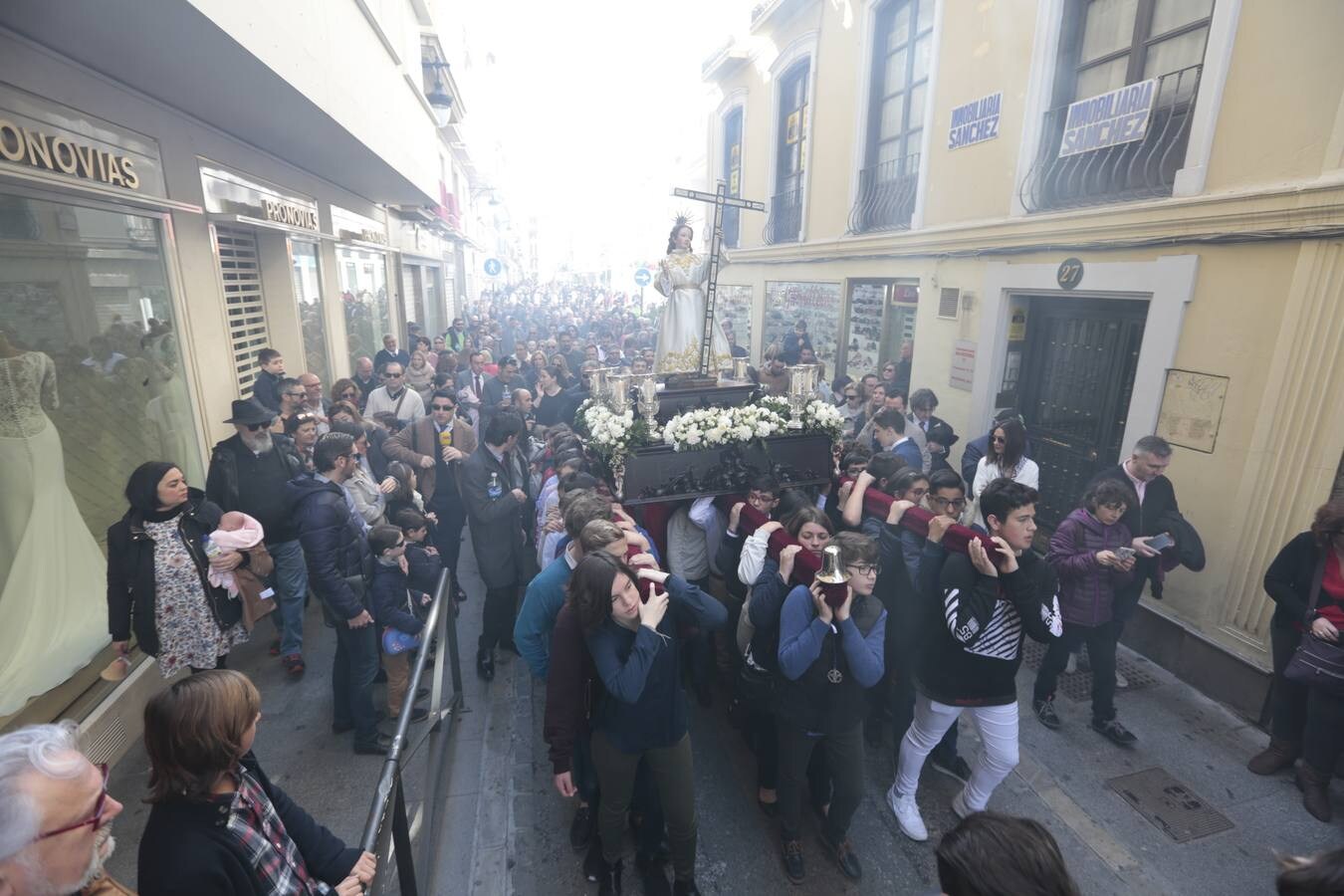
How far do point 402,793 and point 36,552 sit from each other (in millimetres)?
2940

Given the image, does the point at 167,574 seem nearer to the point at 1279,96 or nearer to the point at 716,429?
the point at 716,429

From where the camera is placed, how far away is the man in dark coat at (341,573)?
383 centimetres

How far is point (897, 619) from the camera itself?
13.8ft

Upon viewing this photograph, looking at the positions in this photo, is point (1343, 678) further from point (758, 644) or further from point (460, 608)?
point (460, 608)

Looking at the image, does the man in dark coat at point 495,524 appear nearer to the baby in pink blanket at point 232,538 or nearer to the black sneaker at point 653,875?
the baby in pink blanket at point 232,538

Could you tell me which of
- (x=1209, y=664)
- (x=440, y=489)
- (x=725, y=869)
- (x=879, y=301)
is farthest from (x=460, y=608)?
(x=879, y=301)

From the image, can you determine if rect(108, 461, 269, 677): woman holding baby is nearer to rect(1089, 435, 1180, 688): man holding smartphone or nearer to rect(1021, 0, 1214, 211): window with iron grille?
rect(1089, 435, 1180, 688): man holding smartphone

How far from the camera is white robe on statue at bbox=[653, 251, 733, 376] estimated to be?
664 centimetres

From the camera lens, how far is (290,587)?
16.3ft

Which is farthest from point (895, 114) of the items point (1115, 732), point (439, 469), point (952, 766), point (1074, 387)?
point (952, 766)

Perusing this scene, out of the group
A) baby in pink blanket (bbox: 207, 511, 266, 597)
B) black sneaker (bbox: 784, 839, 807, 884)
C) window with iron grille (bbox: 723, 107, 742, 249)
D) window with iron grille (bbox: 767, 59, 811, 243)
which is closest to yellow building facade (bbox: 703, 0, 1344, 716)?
window with iron grille (bbox: 767, 59, 811, 243)

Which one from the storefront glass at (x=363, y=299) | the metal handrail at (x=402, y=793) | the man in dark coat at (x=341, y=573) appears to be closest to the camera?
the metal handrail at (x=402, y=793)

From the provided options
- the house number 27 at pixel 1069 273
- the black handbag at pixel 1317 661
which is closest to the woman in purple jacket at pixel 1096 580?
the black handbag at pixel 1317 661

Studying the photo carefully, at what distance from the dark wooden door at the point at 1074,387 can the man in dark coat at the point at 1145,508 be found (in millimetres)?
1547
